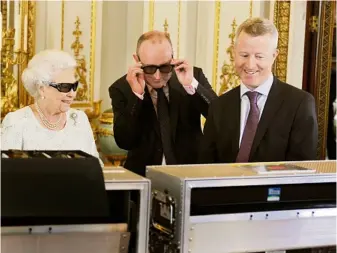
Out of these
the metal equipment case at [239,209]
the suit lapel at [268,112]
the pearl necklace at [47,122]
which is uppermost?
the suit lapel at [268,112]

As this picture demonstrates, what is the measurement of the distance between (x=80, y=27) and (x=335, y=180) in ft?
12.4

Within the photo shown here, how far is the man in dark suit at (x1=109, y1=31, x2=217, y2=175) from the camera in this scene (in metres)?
3.19

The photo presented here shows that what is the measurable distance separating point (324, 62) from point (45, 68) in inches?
146

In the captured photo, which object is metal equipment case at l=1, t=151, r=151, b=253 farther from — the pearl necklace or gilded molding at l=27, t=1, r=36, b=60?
gilded molding at l=27, t=1, r=36, b=60

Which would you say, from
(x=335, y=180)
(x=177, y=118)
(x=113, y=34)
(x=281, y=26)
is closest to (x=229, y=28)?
(x=281, y=26)

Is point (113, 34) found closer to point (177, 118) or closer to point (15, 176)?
point (177, 118)

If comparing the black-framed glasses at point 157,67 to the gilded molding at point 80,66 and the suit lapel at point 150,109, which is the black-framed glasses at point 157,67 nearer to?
the suit lapel at point 150,109

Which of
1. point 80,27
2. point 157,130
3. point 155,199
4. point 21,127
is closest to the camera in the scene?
point 155,199

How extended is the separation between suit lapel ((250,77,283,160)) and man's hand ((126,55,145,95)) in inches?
26.7

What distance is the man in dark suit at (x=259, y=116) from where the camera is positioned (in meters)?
2.68

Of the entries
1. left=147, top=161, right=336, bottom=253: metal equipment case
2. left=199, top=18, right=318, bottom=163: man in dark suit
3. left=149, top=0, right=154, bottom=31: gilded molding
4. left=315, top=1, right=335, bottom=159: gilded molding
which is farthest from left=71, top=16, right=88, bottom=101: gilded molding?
left=147, top=161, right=336, bottom=253: metal equipment case

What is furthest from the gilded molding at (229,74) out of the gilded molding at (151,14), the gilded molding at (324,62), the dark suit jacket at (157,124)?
the dark suit jacket at (157,124)

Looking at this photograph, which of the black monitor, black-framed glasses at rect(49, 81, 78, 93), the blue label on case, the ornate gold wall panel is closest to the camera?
the black monitor

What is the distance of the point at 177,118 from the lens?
10.6 feet
